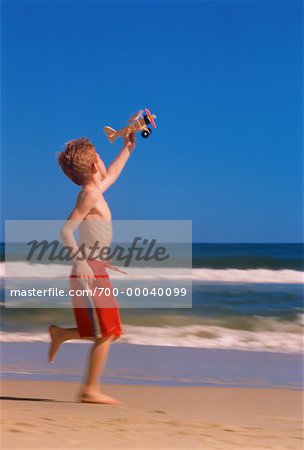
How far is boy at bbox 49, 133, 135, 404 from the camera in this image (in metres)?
4.24

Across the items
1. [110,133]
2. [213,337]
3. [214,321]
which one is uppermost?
[110,133]

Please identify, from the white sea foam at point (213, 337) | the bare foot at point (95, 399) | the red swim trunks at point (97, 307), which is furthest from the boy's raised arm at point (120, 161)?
the white sea foam at point (213, 337)

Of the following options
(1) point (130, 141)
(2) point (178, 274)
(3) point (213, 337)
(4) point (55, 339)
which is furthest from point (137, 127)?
(2) point (178, 274)

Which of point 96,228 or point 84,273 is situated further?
point 96,228

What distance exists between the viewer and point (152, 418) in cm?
421

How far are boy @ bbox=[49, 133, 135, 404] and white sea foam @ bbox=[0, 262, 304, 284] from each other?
38.8 feet

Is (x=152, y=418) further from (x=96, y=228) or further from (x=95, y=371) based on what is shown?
(x=96, y=228)

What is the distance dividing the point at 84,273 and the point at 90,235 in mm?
243

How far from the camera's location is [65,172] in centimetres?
446

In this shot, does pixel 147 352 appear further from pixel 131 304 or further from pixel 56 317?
pixel 131 304

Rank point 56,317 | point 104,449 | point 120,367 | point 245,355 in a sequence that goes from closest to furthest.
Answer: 1. point 104,449
2. point 120,367
3. point 245,355
4. point 56,317

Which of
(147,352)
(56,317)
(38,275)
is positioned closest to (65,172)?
(147,352)

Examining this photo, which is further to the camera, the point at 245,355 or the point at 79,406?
the point at 245,355

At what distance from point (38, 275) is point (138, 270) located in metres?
2.34
